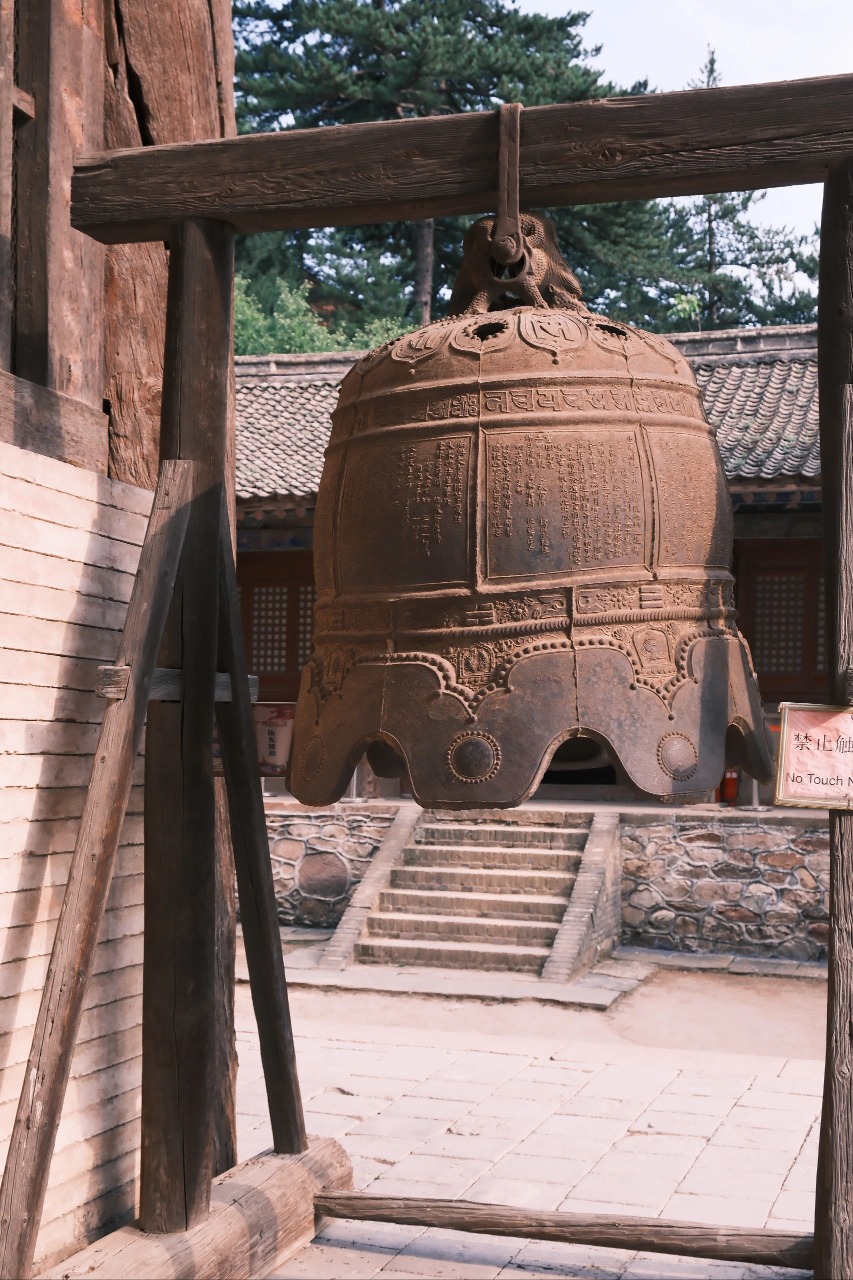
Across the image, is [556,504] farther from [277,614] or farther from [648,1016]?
[277,614]

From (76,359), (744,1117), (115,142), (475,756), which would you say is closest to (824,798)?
(475,756)

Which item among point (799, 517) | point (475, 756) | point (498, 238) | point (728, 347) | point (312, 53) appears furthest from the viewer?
point (312, 53)

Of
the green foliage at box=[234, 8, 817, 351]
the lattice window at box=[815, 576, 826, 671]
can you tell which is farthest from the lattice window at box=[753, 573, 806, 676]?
the green foliage at box=[234, 8, 817, 351]

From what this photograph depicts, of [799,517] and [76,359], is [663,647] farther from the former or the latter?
[799,517]

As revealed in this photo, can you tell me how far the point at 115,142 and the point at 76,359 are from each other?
715 mm

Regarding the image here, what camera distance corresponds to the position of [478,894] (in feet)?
35.3

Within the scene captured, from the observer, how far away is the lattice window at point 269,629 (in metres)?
15.0

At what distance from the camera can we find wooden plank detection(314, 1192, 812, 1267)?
3.51m

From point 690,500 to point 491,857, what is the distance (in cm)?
843

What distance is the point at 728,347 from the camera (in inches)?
648

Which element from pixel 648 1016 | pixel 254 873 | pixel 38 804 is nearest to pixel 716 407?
pixel 648 1016

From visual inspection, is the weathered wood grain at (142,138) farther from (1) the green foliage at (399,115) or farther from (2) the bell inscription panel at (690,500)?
(1) the green foliage at (399,115)

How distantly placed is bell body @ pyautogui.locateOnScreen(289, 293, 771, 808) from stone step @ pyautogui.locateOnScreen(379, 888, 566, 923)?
25.1 feet

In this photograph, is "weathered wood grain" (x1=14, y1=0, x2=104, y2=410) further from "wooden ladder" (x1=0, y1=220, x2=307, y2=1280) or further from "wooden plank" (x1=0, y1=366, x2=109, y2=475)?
"wooden ladder" (x1=0, y1=220, x2=307, y2=1280)
